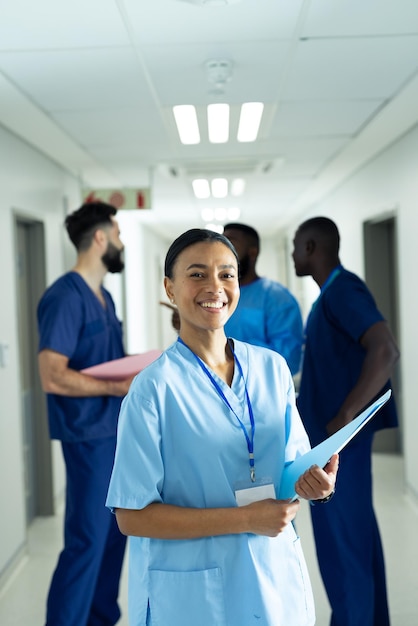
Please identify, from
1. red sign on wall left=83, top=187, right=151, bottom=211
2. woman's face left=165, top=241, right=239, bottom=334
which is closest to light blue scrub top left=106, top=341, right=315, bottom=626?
woman's face left=165, top=241, right=239, bottom=334

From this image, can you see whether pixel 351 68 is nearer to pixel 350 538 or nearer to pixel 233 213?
pixel 350 538

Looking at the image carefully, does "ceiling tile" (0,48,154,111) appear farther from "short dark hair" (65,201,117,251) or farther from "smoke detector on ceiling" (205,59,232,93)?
"short dark hair" (65,201,117,251)

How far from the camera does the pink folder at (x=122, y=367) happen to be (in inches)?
89.9

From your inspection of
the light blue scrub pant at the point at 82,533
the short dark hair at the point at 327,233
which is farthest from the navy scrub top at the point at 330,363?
the light blue scrub pant at the point at 82,533

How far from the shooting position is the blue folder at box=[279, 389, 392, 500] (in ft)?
3.66

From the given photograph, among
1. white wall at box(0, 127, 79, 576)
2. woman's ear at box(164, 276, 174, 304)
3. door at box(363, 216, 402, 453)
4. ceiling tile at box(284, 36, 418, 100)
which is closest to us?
woman's ear at box(164, 276, 174, 304)

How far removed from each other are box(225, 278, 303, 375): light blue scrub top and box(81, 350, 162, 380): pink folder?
39 cm

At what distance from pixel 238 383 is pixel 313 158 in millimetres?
3751

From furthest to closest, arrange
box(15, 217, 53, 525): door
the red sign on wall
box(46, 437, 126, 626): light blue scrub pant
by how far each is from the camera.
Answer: the red sign on wall → box(15, 217, 53, 525): door → box(46, 437, 126, 626): light blue scrub pant

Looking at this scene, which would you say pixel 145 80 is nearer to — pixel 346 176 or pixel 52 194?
pixel 52 194

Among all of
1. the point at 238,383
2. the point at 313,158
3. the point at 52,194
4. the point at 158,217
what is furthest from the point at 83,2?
the point at 158,217

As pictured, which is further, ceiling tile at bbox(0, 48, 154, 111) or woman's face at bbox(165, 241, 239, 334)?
ceiling tile at bbox(0, 48, 154, 111)

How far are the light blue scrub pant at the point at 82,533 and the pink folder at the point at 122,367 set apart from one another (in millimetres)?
255

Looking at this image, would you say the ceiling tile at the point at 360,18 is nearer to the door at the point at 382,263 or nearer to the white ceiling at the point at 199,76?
the white ceiling at the point at 199,76
